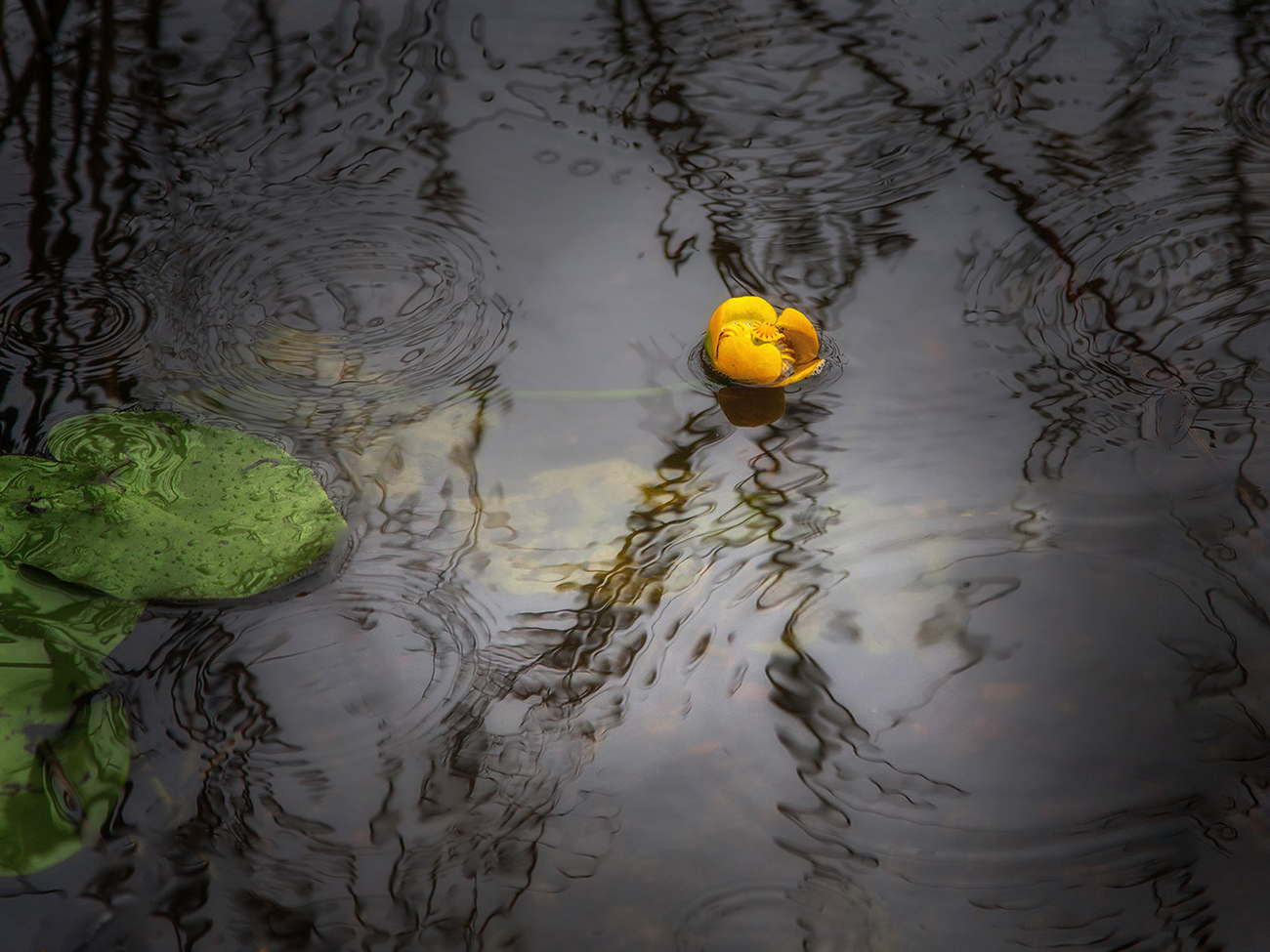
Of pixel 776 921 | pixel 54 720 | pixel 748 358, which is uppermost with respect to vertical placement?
pixel 748 358

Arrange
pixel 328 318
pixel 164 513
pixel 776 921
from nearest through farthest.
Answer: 1. pixel 776 921
2. pixel 164 513
3. pixel 328 318

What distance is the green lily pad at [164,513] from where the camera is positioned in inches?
38.9

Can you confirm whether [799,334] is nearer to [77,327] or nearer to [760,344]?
[760,344]

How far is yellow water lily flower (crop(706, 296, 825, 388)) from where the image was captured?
1.15 meters

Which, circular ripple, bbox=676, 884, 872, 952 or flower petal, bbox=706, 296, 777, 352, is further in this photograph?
flower petal, bbox=706, 296, 777, 352

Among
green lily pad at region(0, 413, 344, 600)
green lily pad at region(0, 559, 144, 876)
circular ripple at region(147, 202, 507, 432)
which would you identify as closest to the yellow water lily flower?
circular ripple at region(147, 202, 507, 432)

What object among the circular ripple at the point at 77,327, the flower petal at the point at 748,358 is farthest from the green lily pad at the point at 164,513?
the flower petal at the point at 748,358

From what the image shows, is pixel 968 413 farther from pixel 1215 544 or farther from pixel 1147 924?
pixel 1147 924

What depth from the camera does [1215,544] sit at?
1071 mm

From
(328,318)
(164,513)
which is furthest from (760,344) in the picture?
(164,513)

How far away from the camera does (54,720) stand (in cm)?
91

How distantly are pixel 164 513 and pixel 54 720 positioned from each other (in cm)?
23

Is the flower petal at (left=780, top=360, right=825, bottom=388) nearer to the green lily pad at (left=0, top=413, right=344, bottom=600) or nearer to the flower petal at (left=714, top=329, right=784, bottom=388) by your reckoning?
the flower petal at (left=714, top=329, right=784, bottom=388)

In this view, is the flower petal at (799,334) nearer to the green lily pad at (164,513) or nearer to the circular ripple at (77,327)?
the green lily pad at (164,513)
